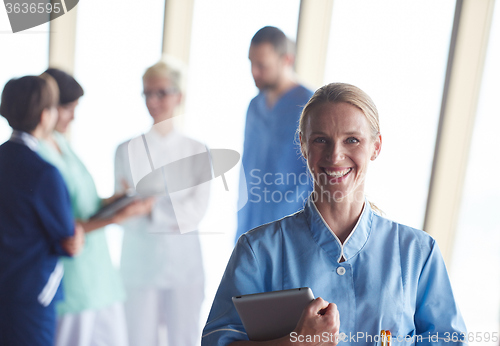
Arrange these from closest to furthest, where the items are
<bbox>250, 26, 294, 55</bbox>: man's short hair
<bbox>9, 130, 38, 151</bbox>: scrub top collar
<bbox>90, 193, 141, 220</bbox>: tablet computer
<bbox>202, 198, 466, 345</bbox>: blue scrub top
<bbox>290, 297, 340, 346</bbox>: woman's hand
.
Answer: <bbox>290, 297, 340, 346</bbox>: woman's hand → <bbox>202, 198, 466, 345</bbox>: blue scrub top → <bbox>9, 130, 38, 151</bbox>: scrub top collar → <bbox>90, 193, 141, 220</bbox>: tablet computer → <bbox>250, 26, 294, 55</bbox>: man's short hair

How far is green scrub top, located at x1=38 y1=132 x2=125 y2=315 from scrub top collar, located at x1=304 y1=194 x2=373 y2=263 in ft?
4.14

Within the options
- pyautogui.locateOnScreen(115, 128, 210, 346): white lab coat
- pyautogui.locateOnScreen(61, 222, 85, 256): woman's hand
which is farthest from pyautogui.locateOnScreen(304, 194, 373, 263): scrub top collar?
pyautogui.locateOnScreen(61, 222, 85, 256): woman's hand

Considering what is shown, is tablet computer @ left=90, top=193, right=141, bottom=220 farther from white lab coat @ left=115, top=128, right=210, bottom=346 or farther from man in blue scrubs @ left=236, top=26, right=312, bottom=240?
man in blue scrubs @ left=236, top=26, right=312, bottom=240

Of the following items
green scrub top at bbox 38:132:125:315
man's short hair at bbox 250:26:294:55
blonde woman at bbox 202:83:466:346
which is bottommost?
green scrub top at bbox 38:132:125:315

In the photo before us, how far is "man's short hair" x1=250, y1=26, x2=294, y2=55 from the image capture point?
2041 millimetres

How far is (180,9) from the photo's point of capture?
6.72 feet

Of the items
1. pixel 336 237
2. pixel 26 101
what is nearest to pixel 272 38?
pixel 26 101

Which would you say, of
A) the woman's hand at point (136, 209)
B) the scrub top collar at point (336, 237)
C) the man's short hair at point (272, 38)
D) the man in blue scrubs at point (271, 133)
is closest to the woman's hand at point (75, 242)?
the woman's hand at point (136, 209)

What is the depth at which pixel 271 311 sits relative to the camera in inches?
30.4

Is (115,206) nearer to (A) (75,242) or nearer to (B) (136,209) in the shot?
(B) (136,209)

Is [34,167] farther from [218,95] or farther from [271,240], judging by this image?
[271,240]

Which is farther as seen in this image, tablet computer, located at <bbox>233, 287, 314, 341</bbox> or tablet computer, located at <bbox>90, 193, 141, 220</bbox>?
tablet computer, located at <bbox>90, 193, 141, 220</bbox>

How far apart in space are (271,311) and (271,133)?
1324 mm

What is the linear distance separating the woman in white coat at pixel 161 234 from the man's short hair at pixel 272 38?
0.41 metres
